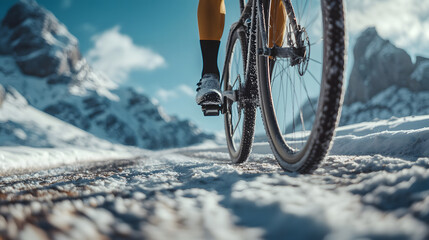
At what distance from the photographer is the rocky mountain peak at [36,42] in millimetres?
78312

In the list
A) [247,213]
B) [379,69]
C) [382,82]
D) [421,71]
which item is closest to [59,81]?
[379,69]

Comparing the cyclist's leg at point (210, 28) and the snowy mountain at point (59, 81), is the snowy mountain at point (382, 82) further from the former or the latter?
the snowy mountain at point (59, 81)

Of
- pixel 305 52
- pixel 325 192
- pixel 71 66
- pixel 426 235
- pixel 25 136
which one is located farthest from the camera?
pixel 71 66

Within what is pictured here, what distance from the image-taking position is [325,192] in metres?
0.63

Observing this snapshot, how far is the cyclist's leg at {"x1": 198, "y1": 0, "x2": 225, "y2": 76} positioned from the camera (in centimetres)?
203

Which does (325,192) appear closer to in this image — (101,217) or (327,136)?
(327,136)

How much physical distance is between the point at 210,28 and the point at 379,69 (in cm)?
7008

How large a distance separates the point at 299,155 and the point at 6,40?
111874mm

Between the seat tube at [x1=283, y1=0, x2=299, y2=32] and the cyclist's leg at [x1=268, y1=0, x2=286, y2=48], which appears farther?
the cyclist's leg at [x1=268, y1=0, x2=286, y2=48]

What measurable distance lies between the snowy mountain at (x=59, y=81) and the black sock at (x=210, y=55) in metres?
80.5

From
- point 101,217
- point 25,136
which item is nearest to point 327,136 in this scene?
point 101,217

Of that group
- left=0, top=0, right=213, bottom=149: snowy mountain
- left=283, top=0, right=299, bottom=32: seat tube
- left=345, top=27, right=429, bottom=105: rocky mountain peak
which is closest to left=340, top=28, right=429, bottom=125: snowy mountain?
left=345, top=27, right=429, bottom=105: rocky mountain peak

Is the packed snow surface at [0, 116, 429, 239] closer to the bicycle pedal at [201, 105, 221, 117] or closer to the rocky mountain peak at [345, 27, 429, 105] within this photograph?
the bicycle pedal at [201, 105, 221, 117]

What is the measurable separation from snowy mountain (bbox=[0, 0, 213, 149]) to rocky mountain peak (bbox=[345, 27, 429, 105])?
6251cm
